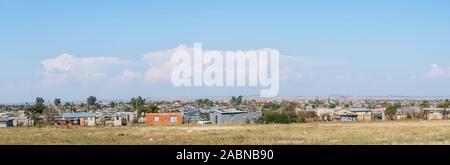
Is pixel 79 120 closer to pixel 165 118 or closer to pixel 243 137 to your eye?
pixel 165 118

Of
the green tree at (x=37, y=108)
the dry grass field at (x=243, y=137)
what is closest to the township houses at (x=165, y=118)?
the green tree at (x=37, y=108)

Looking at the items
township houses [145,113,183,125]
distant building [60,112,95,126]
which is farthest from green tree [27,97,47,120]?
township houses [145,113,183,125]

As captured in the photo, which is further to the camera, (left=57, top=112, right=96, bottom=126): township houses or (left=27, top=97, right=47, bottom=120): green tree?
(left=27, top=97, right=47, bottom=120): green tree

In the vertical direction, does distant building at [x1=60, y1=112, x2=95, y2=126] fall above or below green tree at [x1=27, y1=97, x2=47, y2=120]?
below

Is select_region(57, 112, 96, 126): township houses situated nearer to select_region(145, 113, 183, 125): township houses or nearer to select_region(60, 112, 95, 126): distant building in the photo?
select_region(60, 112, 95, 126): distant building

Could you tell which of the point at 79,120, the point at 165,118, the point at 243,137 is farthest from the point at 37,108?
the point at 243,137
